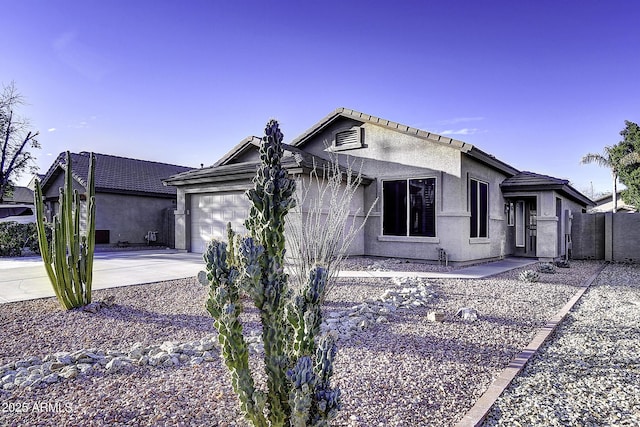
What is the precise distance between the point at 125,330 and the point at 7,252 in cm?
1273

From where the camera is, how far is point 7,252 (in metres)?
13.8

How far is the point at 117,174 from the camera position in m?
20.0

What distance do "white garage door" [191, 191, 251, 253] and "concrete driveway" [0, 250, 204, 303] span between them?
1390 millimetres

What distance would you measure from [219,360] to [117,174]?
63.1 feet

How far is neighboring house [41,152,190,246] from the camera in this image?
713 inches

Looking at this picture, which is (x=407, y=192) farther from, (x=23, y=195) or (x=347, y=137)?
(x=23, y=195)

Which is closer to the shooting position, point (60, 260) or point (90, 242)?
point (60, 260)

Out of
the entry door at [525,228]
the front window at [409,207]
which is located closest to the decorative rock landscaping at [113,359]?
the front window at [409,207]

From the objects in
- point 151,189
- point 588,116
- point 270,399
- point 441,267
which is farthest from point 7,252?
point 588,116

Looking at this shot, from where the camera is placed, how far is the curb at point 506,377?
2791mm

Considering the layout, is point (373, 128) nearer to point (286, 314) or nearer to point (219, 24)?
point (219, 24)

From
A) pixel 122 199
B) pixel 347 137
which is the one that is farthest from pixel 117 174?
pixel 347 137

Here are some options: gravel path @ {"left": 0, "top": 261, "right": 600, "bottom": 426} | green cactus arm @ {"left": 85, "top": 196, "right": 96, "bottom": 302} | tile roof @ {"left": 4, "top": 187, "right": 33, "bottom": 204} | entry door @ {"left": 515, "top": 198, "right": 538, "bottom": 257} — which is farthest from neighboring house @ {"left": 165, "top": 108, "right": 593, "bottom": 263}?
tile roof @ {"left": 4, "top": 187, "right": 33, "bottom": 204}

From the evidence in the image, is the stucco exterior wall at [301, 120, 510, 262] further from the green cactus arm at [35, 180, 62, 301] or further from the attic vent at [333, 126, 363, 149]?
the green cactus arm at [35, 180, 62, 301]
